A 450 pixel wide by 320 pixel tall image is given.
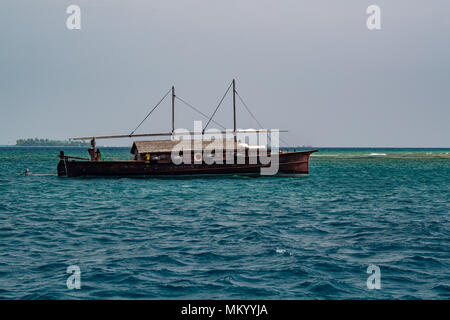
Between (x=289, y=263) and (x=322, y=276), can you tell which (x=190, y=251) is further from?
(x=322, y=276)

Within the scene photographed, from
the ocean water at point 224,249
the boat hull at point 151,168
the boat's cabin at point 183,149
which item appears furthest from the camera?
the boat hull at point 151,168

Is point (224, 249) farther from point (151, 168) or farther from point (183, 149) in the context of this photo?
point (151, 168)

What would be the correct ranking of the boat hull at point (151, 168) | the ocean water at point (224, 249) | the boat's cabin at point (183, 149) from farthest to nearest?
the boat hull at point (151, 168) → the boat's cabin at point (183, 149) → the ocean water at point (224, 249)

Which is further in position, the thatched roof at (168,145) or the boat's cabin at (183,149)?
the thatched roof at (168,145)

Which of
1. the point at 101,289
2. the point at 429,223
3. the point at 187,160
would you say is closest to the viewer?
the point at 101,289

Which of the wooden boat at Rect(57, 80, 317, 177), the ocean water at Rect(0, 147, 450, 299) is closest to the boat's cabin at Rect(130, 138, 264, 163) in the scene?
the wooden boat at Rect(57, 80, 317, 177)

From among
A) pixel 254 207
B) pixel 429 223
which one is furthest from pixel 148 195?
pixel 429 223

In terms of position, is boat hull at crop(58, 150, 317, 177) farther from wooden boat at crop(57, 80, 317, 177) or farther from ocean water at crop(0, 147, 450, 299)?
ocean water at crop(0, 147, 450, 299)

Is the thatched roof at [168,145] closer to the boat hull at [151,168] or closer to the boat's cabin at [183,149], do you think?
the boat's cabin at [183,149]

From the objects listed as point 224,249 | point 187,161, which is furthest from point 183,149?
point 224,249

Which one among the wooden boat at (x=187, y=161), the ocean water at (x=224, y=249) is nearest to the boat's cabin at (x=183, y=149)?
the wooden boat at (x=187, y=161)
